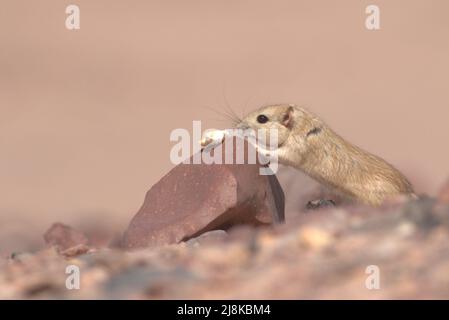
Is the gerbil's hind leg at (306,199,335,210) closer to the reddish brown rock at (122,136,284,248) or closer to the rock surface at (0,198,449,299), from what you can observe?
the reddish brown rock at (122,136,284,248)

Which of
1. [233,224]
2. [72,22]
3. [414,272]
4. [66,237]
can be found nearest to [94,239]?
[66,237]

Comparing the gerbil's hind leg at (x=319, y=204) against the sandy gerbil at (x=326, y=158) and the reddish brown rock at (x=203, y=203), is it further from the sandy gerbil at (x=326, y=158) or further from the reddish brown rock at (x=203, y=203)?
the reddish brown rock at (x=203, y=203)

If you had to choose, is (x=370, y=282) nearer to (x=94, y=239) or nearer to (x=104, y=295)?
(x=104, y=295)
